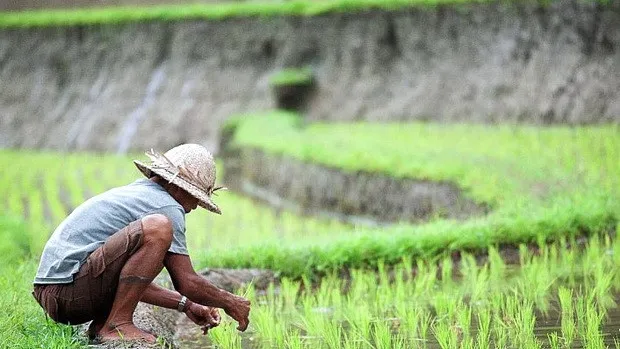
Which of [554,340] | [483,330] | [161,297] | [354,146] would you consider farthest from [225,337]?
[354,146]

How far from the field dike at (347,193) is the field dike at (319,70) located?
3.23 meters

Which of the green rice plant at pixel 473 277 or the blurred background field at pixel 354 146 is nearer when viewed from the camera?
the blurred background field at pixel 354 146

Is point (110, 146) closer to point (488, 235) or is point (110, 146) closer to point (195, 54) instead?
point (195, 54)

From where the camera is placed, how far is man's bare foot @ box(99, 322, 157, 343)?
143 inches

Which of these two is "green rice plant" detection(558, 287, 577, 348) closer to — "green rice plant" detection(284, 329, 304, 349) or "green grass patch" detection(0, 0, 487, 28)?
"green rice plant" detection(284, 329, 304, 349)

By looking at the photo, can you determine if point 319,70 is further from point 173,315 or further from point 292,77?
point 173,315

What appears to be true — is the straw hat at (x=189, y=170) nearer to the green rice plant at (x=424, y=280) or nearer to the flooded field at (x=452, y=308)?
the flooded field at (x=452, y=308)

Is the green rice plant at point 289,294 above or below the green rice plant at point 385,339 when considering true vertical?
above

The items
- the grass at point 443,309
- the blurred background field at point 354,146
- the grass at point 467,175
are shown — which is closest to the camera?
the grass at point 443,309

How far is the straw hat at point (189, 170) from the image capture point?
3768 mm

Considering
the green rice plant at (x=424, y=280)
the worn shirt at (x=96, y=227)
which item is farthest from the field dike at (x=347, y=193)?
the worn shirt at (x=96, y=227)

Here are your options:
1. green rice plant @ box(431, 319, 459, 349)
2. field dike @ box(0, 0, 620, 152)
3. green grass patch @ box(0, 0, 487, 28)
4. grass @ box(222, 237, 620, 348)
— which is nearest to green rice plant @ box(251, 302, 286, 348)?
grass @ box(222, 237, 620, 348)

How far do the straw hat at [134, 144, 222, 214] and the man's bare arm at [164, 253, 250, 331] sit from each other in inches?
9.3

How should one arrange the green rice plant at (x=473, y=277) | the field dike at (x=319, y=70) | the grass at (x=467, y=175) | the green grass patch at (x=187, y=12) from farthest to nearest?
the green grass patch at (x=187, y=12), the field dike at (x=319, y=70), the grass at (x=467, y=175), the green rice plant at (x=473, y=277)
